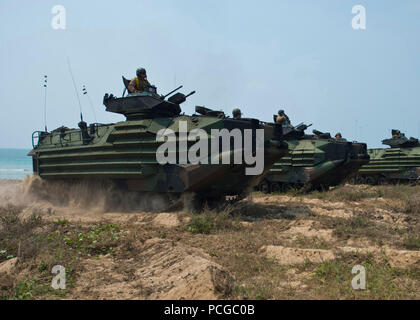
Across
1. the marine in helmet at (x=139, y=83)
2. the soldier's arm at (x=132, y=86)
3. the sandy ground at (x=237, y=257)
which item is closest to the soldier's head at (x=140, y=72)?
the marine in helmet at (x=139, y=83)

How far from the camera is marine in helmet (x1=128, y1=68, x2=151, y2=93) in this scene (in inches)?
478

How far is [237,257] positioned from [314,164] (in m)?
10.6

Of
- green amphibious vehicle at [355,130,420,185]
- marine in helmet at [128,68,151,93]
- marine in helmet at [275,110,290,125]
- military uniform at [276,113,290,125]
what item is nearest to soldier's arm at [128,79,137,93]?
marine in helmet at [128,68,151,93]

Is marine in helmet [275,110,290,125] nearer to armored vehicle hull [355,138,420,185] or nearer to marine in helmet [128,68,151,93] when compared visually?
marine in helmet [128,68,151,93]

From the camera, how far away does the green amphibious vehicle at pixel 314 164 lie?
15.9 m

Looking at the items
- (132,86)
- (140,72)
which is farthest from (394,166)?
(132,86)

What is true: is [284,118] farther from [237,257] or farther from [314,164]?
[237,257]

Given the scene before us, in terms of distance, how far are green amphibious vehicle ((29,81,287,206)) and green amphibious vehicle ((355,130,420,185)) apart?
44.2 ft

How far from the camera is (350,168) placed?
1662cm

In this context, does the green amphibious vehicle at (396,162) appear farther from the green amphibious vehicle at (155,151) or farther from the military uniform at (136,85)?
the military uniform at (136,85)

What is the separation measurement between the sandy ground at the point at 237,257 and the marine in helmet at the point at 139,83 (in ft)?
12.6

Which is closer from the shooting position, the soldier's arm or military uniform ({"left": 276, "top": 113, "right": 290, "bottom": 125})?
the soldier's arm
